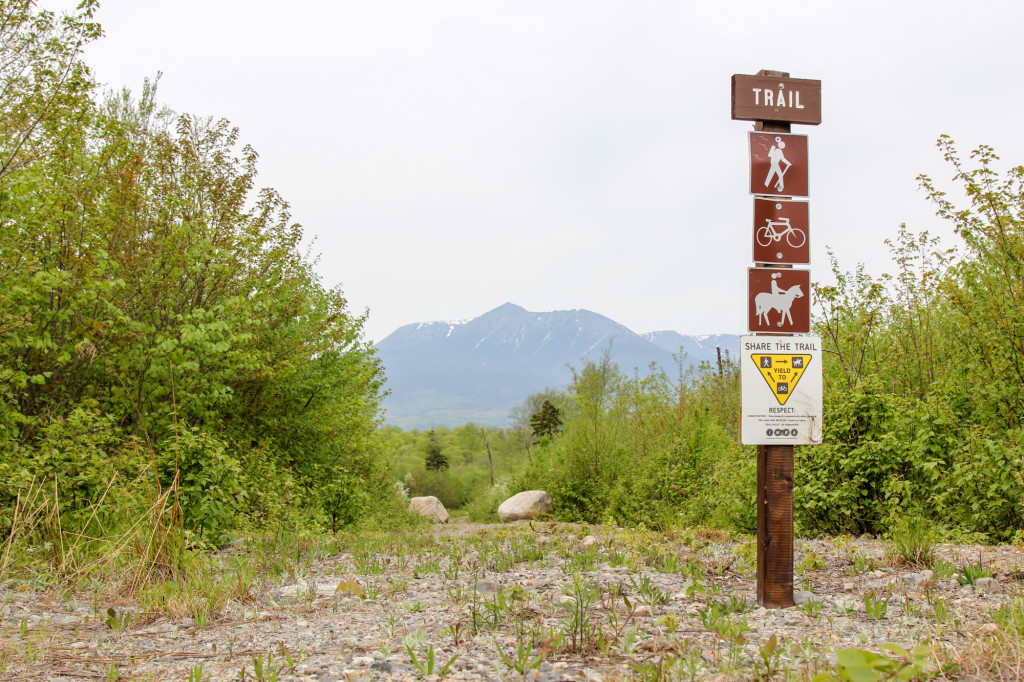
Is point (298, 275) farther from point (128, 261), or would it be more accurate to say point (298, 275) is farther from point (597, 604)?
point (597, 604)

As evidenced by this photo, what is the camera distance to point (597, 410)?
845 inches

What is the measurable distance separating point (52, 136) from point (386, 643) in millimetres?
7976

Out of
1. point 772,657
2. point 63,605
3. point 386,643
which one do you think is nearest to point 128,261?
point 63,605

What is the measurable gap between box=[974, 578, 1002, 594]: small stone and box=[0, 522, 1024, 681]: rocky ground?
0.02 m

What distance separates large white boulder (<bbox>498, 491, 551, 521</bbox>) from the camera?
24.2 meters

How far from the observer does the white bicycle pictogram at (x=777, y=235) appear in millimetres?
4973

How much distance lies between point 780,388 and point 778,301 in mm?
627

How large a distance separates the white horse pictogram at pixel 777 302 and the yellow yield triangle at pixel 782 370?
25 centimetres

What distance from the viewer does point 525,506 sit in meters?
24.4

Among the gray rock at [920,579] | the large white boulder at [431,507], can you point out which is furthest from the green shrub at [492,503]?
the gray rock at [920,579]

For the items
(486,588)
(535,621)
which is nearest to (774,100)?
(535,621)

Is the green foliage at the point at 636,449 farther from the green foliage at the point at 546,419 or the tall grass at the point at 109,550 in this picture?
the green foliage at the point at 546,419

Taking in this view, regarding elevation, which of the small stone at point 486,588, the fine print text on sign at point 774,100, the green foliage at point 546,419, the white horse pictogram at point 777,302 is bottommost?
the small stone at point 486,588

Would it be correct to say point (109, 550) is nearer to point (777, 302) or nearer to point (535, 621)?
point (535, 621)
